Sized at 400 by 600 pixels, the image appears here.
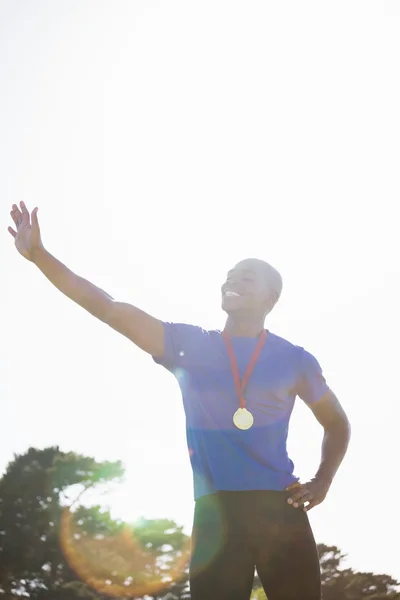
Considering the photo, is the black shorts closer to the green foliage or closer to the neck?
the neck

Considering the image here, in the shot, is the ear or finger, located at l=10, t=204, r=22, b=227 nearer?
finger, located at l=10, t=204, r=22, b=227

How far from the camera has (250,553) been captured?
3.34 meters

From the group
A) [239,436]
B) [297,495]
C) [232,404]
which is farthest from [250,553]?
[232,404]

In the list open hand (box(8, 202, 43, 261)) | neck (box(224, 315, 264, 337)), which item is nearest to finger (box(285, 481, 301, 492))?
neck (box(224, 315, 264, 337))

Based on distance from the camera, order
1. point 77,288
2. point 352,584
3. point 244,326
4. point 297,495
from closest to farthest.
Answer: point 297,495 < point 77,288 < point 244,326 < point 352,584

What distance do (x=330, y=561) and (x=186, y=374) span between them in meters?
32.1

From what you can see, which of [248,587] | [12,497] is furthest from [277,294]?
[12,497]

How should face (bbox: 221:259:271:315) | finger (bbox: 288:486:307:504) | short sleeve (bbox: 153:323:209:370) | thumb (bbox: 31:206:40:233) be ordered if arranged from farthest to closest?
face (bbox: 221:259:271:315) → thumb (bbox: 31:206:40:233) → short sleeve (bbox: 153:323:209:370) → finger (bbox: 288:486:307:504)

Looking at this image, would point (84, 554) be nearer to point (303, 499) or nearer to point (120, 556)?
point (120, 556)

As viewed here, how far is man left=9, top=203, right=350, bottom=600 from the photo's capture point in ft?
10.9

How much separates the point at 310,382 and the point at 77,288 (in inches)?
58.4

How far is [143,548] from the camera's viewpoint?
3266 cm

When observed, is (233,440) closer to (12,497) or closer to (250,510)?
(250,510)

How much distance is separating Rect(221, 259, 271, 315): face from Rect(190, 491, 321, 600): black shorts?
4.05ft
